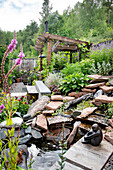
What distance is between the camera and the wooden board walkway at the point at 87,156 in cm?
156

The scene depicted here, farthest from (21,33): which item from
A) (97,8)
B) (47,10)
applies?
(97,8)

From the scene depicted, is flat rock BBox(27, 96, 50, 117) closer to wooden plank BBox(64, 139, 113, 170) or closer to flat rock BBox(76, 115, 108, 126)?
flat rock BBox(76, 115, 108, 126)

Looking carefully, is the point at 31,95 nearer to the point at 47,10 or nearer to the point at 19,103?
the point at 19,103

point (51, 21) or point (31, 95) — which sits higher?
point (51, 21)

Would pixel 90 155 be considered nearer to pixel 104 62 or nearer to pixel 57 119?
pixel 57 119

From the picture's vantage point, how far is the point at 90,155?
1.73 metres

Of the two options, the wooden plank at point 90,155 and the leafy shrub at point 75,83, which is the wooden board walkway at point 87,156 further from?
the leafy shrub at point 75,83

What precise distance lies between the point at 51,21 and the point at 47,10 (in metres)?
4.84

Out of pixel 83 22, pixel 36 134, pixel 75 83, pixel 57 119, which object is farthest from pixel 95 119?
pixel 83 22

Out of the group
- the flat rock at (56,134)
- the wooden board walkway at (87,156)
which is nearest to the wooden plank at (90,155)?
the wooden board walkway at (87,156)

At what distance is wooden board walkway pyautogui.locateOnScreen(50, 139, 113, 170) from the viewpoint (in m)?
1.56

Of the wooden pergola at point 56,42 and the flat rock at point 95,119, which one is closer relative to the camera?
the flat rock at point 95,119

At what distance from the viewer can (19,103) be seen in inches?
160

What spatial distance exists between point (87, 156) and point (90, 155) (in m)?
0.05
